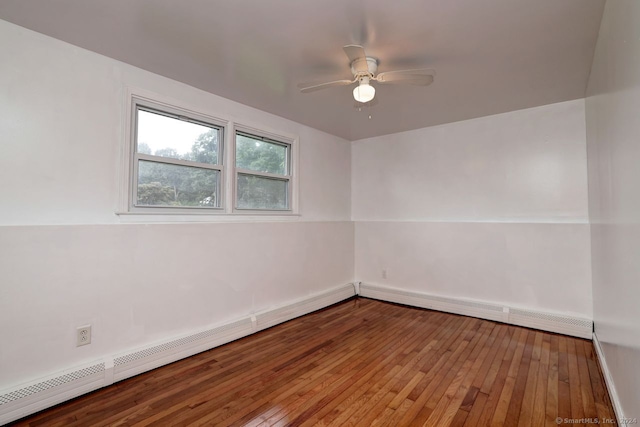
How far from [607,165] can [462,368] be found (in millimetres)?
1833

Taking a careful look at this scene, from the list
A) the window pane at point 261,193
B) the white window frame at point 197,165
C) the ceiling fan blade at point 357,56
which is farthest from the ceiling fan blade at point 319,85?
the window pane at point 261,193

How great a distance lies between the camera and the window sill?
8.12 ft

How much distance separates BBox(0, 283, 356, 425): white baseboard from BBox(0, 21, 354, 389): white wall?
71mm

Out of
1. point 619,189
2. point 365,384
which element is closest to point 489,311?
point 365,384

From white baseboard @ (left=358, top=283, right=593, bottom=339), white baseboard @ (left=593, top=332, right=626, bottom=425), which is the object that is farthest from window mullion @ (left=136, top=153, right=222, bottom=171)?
white baseboard @ (left=593, top=332, right=626, bottom=425)

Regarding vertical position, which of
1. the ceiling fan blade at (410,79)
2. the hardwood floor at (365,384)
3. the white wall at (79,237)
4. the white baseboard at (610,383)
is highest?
the ceiling fan blade at (410,79)

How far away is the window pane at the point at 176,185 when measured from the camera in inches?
103

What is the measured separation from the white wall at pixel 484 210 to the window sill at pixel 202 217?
1545 mm

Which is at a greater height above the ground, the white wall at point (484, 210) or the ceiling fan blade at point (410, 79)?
the ceiling fan blade at point (410, 79)

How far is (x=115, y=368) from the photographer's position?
228cm

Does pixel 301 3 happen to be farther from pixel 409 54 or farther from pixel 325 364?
pixel 325 364

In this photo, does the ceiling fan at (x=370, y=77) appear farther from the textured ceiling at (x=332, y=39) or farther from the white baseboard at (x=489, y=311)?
the white baseboard at (x=489, y=311)

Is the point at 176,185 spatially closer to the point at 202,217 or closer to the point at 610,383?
the point at 202,217

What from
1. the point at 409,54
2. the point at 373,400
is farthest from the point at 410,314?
the point at 409,54
